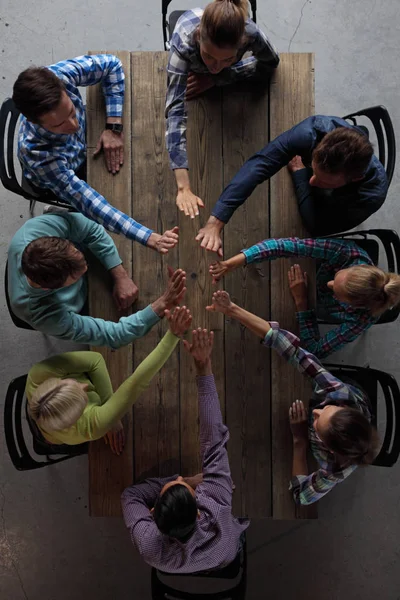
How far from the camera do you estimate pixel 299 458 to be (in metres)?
2.20

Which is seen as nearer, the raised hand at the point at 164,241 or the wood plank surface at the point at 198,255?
the raised hand at the point at 164,241

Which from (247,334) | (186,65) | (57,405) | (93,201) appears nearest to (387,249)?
(247,334)

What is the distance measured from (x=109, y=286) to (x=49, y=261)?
0.49 meters

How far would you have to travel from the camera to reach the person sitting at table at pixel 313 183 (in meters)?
1.99

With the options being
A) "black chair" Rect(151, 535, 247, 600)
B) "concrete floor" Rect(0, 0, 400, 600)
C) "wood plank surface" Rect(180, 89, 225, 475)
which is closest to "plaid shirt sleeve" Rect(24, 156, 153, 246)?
"wood plank surface" Rect(180, 89, 225, 475)

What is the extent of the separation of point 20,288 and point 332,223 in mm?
1336

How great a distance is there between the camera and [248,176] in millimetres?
2094

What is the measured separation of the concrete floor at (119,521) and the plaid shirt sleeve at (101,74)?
103cm

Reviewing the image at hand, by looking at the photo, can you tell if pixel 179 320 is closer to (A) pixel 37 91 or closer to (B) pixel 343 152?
(B) pixel 343 152

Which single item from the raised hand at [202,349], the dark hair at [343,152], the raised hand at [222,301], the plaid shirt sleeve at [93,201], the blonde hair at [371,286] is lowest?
the raised hand at [202,349]

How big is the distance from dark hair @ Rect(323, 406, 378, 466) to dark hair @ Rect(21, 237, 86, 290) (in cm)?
113

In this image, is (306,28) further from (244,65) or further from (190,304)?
(190,304)

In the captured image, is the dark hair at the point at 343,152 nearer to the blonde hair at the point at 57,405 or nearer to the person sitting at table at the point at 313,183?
the person sitting at table at the point at 313,183

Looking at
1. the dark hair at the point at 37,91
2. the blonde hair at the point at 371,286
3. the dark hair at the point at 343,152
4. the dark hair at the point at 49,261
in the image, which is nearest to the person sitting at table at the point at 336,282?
the blonde hair at the point at 371,286
